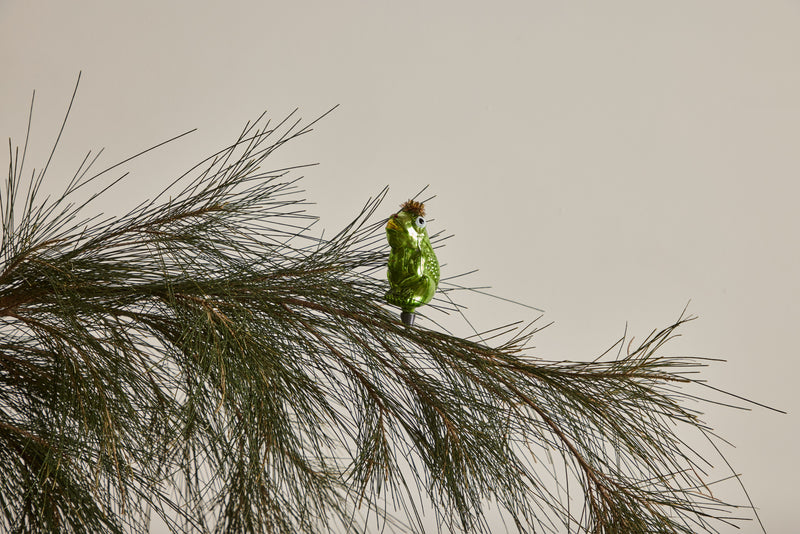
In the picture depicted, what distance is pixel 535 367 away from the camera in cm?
47

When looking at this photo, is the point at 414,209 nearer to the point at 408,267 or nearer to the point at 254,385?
the point at 408,267

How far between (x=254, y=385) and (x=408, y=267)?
0.13 meters

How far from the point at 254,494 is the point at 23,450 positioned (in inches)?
5.3

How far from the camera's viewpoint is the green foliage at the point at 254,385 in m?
0.44

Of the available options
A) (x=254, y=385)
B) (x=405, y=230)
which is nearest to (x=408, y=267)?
(x=405, y=230)

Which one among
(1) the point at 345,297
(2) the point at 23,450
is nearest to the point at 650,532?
(1) the point at 345,297

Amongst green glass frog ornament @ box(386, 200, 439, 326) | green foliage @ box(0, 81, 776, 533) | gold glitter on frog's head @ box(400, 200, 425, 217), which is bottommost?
green foliage @ box(0, 81, 776, 533)

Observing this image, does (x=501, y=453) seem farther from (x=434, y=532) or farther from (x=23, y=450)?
(x=434, y=532)

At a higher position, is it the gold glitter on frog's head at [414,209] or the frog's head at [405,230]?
the gold glitter on frog's head at [414,209]

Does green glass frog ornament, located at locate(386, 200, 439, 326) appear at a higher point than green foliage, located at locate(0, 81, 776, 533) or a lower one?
higher

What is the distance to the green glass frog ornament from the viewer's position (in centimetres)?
50

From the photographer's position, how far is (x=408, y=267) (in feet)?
1.63

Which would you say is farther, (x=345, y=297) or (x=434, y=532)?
(x=434, y=532)

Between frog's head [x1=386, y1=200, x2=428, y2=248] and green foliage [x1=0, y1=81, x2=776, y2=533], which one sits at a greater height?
frog's head [x1=386, y1=200, x2=428, y2=248]
